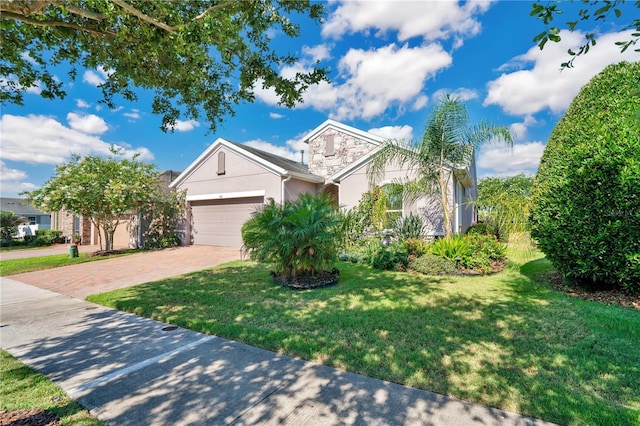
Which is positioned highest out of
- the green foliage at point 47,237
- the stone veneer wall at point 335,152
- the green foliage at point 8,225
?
the stone veneer wall at point 335,152

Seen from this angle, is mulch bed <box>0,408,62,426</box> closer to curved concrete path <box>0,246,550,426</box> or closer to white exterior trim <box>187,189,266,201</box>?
curved concrete path <box>0,246,550,426</box>

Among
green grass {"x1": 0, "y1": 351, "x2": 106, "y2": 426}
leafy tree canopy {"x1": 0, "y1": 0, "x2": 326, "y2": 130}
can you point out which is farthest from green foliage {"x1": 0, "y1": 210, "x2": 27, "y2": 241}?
green grass {"x1": 0, "y1": 351, "x2": 106, "y2": 426}

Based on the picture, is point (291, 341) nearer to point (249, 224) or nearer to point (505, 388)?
point (505, 388)

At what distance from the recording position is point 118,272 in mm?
9523

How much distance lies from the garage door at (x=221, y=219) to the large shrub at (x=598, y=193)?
1102cm

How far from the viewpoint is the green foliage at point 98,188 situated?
42.2 ft

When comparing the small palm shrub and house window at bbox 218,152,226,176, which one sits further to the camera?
house window at bbox 218,152,226,176

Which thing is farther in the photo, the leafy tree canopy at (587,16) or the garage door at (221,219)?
the garage door at (221,219)

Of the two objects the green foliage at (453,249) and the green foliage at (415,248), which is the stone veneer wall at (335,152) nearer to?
the green foliage at (415,248)

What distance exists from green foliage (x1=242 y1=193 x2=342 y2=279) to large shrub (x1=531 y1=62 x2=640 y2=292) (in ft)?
14.5

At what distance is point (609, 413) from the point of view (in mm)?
2438

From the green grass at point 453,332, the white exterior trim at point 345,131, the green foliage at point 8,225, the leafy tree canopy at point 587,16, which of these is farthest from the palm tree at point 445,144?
the green foliage at point 8,225

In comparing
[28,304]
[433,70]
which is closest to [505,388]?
[28,304]

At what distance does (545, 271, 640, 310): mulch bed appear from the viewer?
5.16 m
